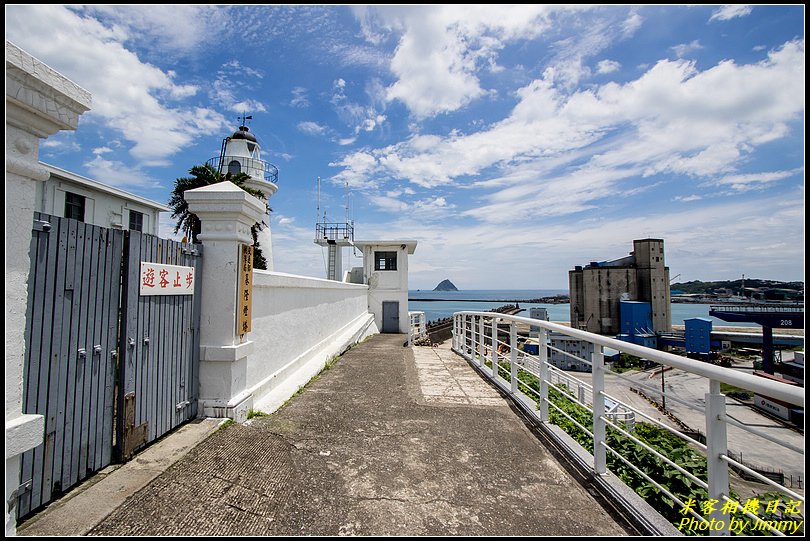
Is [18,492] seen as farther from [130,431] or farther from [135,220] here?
[135,220]

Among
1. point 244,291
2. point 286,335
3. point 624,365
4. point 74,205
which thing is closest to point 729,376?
point 244,291

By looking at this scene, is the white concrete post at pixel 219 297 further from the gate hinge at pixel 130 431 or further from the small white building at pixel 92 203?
the small white building at pixel 92 203

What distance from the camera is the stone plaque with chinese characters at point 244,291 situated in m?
4.08

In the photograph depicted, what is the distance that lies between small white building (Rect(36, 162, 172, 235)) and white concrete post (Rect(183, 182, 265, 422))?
10448mm

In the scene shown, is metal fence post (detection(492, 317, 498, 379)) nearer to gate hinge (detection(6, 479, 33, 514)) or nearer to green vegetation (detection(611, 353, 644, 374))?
gate hinge (detection(6, 479, 33, 514))

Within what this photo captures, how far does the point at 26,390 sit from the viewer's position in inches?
86.0

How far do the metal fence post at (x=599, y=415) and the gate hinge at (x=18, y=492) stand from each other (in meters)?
3.70

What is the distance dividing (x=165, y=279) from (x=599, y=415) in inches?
155

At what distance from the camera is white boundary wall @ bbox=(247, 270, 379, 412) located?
4.70 metres

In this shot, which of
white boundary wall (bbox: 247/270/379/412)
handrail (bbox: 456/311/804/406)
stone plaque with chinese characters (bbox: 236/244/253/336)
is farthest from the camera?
white boundary wall (bbox: 247/270/379/412)

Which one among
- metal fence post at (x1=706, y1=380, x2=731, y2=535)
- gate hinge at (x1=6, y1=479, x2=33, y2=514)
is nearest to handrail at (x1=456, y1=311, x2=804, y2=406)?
metal fence post at (x1=706, y1=380, x2=731, y2=535)

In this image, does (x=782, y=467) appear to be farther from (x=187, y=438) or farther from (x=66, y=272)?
(x=66, y=272)

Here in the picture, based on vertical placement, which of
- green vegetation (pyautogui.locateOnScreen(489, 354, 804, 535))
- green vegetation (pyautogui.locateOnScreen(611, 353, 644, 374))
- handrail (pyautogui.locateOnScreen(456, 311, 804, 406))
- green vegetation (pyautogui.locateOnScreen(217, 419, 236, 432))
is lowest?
green vegetation (pyautogui.locateOnScreen(611, 353, 644, 374))

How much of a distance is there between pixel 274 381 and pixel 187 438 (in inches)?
67.8
